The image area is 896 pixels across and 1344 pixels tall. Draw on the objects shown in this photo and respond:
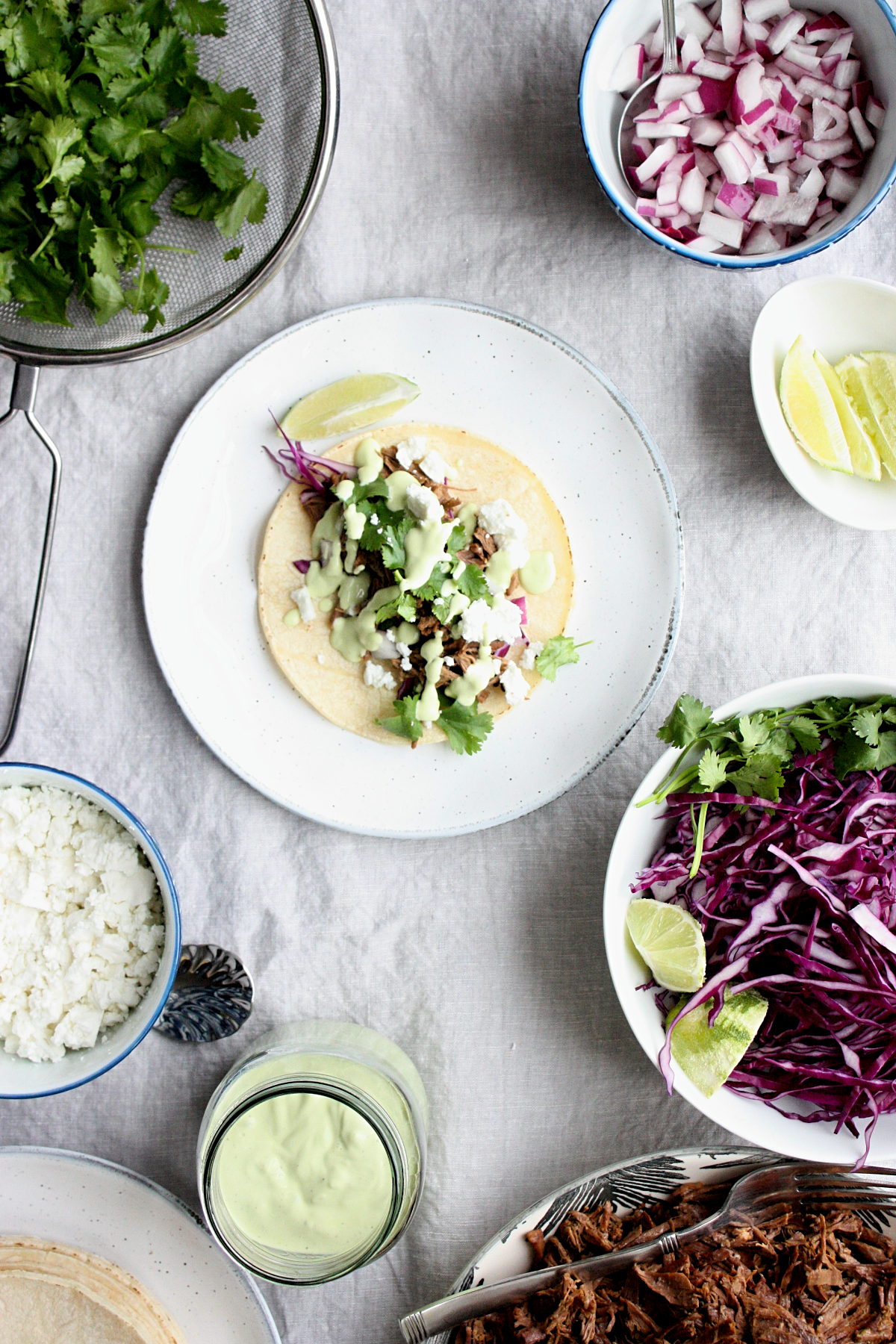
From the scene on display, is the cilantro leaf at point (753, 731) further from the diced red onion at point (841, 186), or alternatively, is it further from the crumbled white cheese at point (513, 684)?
the diced red onion at point (841, 186)

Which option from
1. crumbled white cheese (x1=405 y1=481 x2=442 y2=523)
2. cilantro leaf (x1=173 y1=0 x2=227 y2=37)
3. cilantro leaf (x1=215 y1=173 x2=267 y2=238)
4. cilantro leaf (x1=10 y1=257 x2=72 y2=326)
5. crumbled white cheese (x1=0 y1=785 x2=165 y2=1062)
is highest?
cilantro leaf (x1=173 y1=0 x2=227 y2=37)

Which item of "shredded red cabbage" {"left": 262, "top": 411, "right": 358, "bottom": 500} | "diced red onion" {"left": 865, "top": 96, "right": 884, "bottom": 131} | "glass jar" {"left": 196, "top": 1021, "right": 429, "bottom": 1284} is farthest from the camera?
"shredded red cabbage" {"left": 262, "top": 411, "right": 358, "bottom": 500}

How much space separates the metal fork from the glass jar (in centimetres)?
19

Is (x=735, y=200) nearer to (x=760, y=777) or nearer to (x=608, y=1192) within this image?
(x=760, y=777)

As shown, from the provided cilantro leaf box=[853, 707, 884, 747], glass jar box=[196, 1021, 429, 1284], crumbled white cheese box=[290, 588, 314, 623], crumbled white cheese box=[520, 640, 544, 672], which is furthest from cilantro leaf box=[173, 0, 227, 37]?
glass jar box=[196, 1021, 429, 1284]

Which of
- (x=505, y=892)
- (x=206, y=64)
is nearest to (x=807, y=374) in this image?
(x=505, y=892)

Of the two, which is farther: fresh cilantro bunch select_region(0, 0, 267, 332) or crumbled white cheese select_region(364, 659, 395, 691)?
crumbled white cheese select_region(364, 659, 395, 691)

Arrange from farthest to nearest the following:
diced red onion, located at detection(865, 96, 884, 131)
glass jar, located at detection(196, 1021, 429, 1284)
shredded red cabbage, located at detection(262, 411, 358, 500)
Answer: shredded red cabbage, located at detection(262, 411, 358, 500), diced red onion, located at detection(865, 96, 884, 131), glass jar, located at detection(196, 1021, 429, 1284)

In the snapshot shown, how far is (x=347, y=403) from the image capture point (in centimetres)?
180

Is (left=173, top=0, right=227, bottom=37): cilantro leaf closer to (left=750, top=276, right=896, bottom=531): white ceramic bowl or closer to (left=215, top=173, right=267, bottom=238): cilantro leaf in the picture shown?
(left=215, top=173, right=267, bottom=238): cilantro leaf

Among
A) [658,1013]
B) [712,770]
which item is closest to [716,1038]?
[658,1013]

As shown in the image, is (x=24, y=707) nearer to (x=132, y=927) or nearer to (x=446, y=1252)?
(x=132, y=927)

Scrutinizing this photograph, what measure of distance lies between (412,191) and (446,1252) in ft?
6.74

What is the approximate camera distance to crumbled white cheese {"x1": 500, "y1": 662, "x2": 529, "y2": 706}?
1.77 meters
